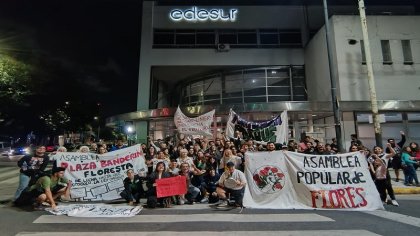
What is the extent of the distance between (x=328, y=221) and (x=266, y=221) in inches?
52.4

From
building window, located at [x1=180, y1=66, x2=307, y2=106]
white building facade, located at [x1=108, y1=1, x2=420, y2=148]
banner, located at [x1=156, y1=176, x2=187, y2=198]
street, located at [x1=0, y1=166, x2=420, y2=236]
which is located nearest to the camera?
street, located at [x1=0, y1=166, x2=420, y2=236]

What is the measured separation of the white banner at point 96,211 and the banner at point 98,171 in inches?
48.3

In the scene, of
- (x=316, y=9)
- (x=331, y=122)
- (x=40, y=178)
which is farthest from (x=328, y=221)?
(x=316, y=9)

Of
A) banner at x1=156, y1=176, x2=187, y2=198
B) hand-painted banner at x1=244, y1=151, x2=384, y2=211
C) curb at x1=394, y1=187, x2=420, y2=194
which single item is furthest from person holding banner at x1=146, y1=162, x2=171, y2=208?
curb at x1=394, y1=187, x2=420, y2=194

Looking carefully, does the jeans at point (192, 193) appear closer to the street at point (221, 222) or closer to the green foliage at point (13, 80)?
the street at point (221, 222)

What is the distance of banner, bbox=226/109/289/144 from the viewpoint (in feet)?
42.8

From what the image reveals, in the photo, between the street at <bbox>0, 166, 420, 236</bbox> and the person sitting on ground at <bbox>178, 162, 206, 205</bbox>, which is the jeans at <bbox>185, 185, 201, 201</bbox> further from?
the street at <bbox>0, 166, 420, 236</bbox>

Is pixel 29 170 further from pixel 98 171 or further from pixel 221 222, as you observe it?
pixel 221 222

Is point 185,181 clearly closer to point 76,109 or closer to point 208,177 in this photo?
point 208,177

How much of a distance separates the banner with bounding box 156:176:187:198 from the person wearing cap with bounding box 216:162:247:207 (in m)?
1.00

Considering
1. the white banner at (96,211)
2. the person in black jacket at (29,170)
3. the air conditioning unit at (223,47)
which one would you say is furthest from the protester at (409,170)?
the air conditioning unit at (223,47)

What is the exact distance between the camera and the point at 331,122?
Answer: 21.2 metres

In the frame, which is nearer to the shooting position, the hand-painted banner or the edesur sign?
the hand-painted banner

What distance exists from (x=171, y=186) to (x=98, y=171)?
2690 millimetres
